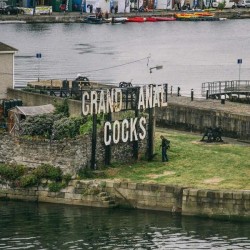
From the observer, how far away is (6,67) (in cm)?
8462

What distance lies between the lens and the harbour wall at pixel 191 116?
83381 mm

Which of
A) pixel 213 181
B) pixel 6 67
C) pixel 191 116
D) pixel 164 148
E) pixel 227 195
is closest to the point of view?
pixel 227 195

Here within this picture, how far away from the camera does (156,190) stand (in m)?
67.4

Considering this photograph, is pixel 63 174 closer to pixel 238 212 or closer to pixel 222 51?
pixel 238 212

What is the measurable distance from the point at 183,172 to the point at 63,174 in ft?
19.1

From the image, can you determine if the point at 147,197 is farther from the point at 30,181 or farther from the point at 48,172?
the point at 30,181

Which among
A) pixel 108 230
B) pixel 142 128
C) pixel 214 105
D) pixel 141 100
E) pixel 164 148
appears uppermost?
pixel 141 100

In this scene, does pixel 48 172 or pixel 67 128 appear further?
pixel 67 128

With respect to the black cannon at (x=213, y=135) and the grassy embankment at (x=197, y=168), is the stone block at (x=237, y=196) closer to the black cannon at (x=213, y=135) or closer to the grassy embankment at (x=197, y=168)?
the grassy embankment at (x=197, y=168)

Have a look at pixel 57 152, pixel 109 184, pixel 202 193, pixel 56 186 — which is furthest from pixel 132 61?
pixel 202 193

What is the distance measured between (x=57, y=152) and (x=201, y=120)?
20192 millimetres

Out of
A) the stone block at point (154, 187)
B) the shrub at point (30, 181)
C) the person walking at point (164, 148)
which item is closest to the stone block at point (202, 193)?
the stone block at point (154, 187)

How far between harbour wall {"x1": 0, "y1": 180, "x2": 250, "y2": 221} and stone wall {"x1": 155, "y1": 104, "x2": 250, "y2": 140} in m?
17.9

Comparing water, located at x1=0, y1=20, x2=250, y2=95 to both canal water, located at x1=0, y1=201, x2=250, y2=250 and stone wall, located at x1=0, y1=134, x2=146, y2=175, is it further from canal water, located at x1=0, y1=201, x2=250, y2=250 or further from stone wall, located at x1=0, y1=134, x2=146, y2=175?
canal water, located at x1=0, y1=201, x2=250, y2=250
